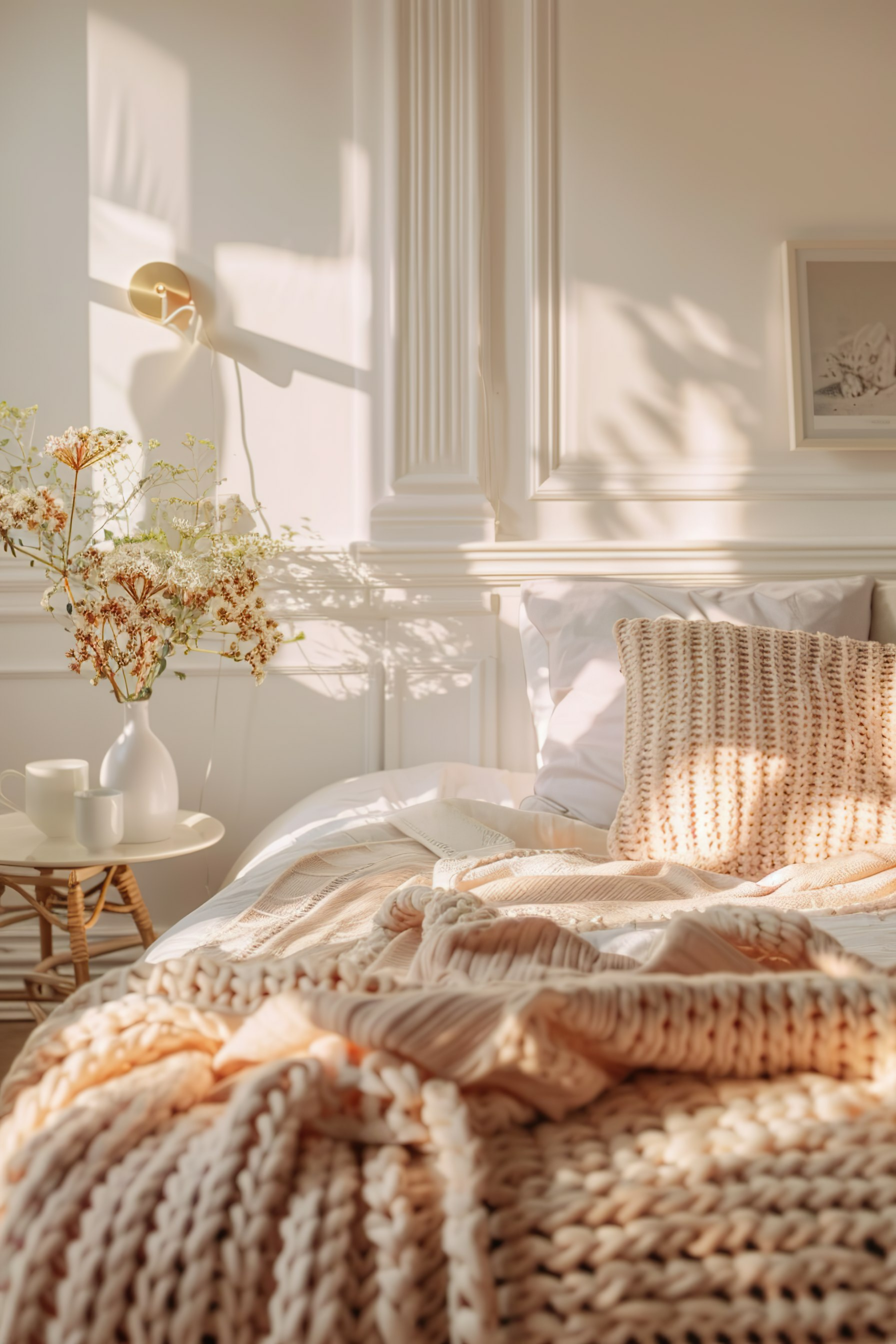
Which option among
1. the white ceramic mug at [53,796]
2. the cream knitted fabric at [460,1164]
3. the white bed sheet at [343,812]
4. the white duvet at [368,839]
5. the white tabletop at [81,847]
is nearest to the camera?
the cream knitted fabric at [460,1164]

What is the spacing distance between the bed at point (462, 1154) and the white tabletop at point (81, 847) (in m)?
1.11

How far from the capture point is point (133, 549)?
2.05 m

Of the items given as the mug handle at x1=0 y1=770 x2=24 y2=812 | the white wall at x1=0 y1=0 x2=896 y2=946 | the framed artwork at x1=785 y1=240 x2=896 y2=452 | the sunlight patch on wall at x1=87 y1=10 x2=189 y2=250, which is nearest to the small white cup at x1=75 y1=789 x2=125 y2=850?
the mug handle at x1=0 y1=770 x2=24 y2=812

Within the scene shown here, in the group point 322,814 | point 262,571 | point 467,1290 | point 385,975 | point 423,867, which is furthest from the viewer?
point 262,571

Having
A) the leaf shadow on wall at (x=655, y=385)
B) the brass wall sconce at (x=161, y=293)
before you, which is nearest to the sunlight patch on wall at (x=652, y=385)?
the leaf shadow on wall at (x=655, y=385)

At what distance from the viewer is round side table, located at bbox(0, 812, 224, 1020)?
1.76 meters

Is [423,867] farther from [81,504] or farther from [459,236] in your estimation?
[459,236]

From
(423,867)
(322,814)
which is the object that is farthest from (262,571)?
(423,867)

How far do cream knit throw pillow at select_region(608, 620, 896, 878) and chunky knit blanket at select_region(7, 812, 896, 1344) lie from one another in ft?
2.71

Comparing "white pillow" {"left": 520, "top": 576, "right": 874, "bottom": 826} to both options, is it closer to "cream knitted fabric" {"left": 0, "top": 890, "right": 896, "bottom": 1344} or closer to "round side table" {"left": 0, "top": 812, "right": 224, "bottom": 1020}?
"round side table" {"left": 0, "top": 812, "right": 224, "bottom": 1020}

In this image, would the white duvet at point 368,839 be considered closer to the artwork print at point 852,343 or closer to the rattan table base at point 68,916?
the rattan table base at point 68,916

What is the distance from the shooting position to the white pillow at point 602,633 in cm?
179

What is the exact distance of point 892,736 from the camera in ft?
4.97

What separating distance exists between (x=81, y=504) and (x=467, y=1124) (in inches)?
82.0
